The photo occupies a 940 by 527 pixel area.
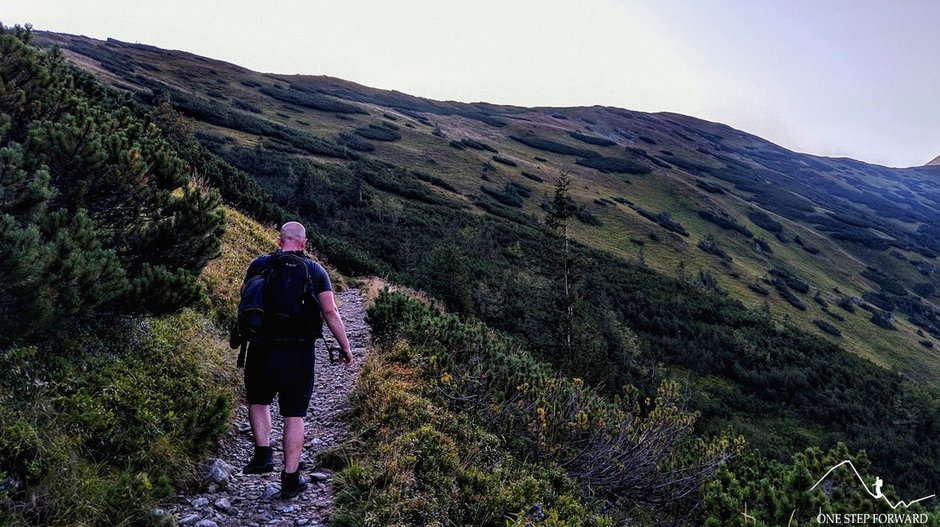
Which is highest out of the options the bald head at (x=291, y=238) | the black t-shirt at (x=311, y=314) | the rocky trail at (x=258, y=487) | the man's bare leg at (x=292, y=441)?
the bald head at (x=291, y=238)

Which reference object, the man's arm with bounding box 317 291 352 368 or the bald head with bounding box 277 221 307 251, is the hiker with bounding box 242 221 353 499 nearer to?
the man's arm with bounding box 317 291 352 368

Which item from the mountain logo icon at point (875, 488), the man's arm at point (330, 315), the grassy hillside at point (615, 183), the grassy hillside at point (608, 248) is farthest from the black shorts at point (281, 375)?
the grassy hillside at point (615, 183)

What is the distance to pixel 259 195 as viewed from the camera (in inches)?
783

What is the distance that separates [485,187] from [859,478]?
165 feet

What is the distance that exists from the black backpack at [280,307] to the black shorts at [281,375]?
0.09m

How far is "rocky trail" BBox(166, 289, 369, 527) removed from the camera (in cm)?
369

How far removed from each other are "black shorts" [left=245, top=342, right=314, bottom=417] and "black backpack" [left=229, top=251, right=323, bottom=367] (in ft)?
0.29

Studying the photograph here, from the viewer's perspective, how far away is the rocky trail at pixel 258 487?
3.69 m

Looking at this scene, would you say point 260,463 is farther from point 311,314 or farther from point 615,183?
point 615,183

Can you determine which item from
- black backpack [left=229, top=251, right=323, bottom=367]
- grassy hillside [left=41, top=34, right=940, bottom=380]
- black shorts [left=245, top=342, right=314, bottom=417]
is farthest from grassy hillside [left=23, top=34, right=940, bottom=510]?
black shorts [left=245, top=342, right=314, bottom=417]

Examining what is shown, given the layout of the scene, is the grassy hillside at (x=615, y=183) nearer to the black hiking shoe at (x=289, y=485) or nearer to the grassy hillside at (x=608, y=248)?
the grassy hillside at (x=608, y=248)

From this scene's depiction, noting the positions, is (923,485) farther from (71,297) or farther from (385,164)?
(385,164)

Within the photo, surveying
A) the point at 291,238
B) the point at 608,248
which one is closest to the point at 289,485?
the point at 291,238

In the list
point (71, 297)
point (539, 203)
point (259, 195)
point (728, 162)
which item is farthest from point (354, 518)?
point (728, 162)
